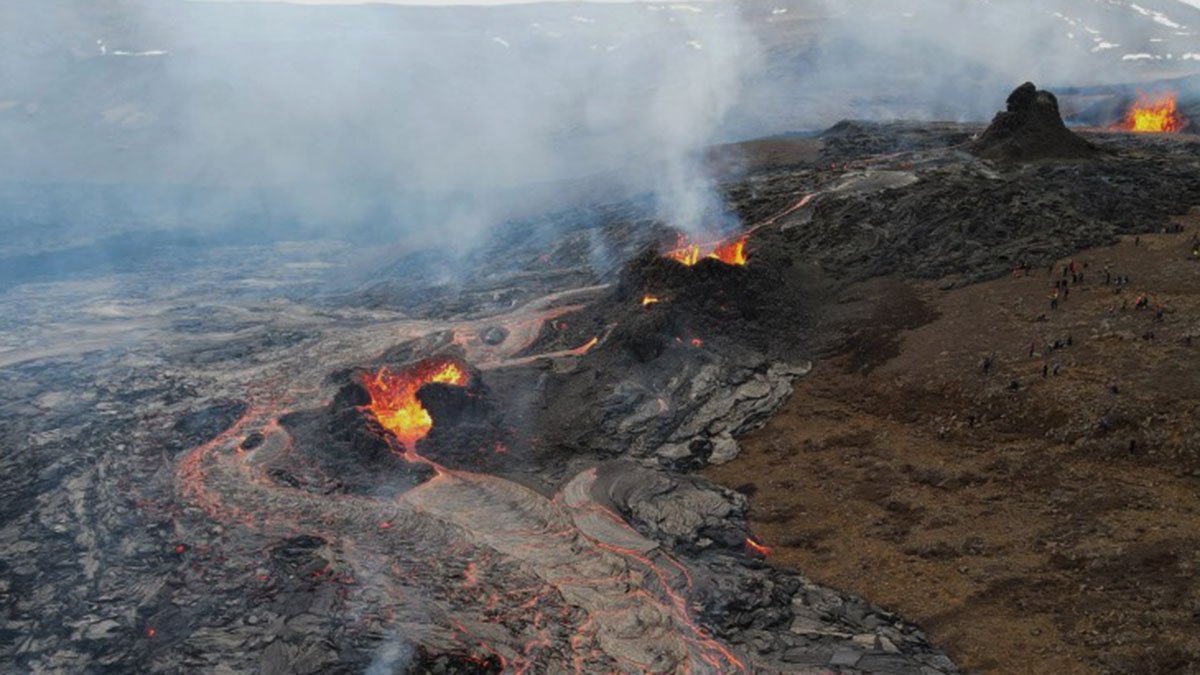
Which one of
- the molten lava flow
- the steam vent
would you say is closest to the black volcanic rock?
the steam vent

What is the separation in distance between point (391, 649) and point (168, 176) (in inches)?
2829

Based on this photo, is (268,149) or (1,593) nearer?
(1,593)

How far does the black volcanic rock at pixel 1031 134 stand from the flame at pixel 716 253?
15.3 m

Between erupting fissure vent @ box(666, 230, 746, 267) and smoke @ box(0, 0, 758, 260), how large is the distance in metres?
5.31

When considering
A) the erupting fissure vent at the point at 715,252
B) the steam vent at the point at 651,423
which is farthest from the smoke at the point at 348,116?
the erupting fissure vent at the point at 715,252

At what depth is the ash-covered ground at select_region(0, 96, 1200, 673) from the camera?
1534 centimetres

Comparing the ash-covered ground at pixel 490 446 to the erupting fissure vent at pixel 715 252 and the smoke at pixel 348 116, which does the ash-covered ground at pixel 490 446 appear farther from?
the smoke at pixel 348 116

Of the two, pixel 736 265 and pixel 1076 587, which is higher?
pixel 736 265

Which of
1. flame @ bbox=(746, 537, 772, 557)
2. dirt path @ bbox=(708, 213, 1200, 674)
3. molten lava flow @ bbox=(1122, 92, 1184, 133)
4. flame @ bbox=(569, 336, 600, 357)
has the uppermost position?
molten lava flow @ bbox=(1122, 92, 1184, 133)

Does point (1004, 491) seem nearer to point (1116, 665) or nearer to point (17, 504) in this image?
point (1116, 665)

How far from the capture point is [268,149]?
255 feet

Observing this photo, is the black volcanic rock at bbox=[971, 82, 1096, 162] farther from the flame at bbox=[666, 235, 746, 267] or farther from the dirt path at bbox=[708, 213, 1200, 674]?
the flame at bbox=[666, 235, 746, 267]

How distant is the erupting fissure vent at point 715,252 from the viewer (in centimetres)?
3056

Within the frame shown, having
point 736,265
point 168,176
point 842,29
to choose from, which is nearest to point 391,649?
point 736,265
